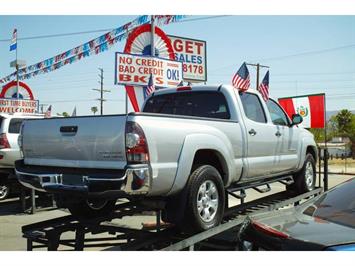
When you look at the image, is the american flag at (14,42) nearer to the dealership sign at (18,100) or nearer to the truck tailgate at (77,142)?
the dealership sign at (18,100)

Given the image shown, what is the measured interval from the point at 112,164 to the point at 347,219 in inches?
85.2

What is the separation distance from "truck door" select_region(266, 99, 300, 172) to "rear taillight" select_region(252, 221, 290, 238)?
2979 millimetres

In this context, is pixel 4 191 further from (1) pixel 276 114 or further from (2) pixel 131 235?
(1) pixel 276 114

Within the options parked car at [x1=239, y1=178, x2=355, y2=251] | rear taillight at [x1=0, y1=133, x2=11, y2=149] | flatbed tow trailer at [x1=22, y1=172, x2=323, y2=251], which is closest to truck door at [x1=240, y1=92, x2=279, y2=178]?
flatbed tow trailer at [x1=22, y1=172, x2=323, y2=251]

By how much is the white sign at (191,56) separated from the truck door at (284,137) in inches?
304

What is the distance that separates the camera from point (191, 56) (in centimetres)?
1458

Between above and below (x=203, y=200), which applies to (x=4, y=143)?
above

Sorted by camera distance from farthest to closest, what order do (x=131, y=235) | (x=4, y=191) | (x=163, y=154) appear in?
1. (x=4, y=191)
2. (x=131, y=235)
3. (x=163, y=154)

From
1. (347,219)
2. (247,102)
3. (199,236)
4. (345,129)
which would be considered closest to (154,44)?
(247,102)

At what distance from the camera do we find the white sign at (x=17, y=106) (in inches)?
924

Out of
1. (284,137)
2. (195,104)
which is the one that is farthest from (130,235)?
(284,137)

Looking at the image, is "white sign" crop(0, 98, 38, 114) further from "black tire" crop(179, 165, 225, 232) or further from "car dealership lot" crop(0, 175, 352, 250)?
"black tire" crop(179, 165, 225, 232)

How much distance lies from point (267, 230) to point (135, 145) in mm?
1443

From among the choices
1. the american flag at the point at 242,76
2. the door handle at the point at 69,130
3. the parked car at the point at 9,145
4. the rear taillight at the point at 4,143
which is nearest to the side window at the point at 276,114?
the door handle at the point at 69,130
